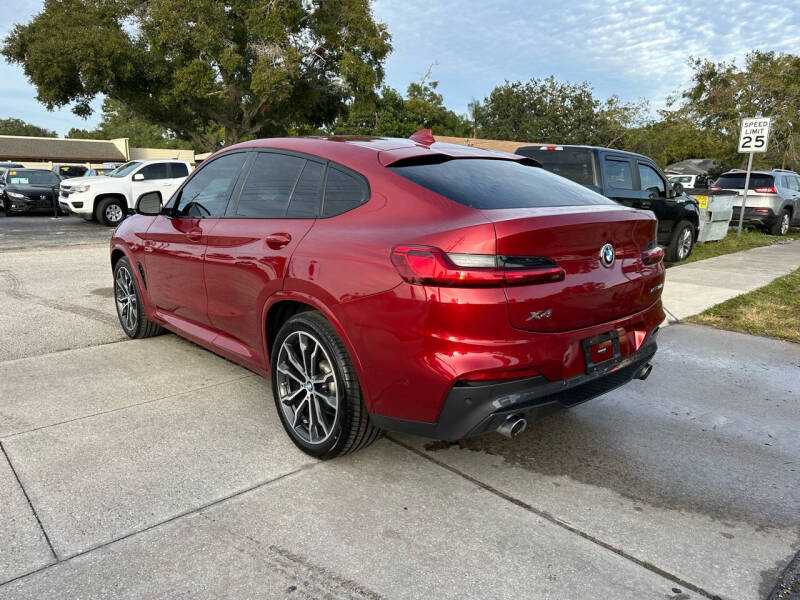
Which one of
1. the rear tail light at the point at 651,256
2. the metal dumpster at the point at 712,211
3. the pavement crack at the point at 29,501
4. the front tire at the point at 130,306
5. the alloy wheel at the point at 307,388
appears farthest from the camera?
the metal dumpster at the point at 712,211

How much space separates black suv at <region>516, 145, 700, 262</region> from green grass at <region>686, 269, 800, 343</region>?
7.80 ft

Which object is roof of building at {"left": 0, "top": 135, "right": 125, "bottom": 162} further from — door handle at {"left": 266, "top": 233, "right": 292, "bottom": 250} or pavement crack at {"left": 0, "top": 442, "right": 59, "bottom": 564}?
door handle at {"left": 266, "top": 233, "right": 292, "bottom": 250}

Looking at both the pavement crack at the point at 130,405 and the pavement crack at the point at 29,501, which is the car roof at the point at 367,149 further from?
the pavement crack at the point at 29,501

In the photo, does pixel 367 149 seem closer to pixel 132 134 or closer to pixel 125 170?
pixel 125 170

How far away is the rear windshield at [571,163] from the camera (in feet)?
29.0

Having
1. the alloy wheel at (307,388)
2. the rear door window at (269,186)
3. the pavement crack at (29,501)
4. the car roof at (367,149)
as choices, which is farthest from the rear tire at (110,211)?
the alloy wheel at (307,388)

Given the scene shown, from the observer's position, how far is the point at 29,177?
20234 millimetres

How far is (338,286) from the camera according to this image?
2803mm

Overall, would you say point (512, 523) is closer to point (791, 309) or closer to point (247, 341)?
point (247, 341)

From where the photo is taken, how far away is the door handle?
3.18m

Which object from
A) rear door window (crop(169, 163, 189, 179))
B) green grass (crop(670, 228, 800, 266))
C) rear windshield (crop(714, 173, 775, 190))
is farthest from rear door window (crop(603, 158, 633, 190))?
rear door window (crop(169, 163, 189, 179))

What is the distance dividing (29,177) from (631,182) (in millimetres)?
19629

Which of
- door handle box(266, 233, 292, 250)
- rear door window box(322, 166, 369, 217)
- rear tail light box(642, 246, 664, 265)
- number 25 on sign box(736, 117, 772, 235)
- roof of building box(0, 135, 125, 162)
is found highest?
roof of building box(0, 135, 125, 162)

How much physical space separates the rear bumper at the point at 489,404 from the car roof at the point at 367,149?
1253mm
